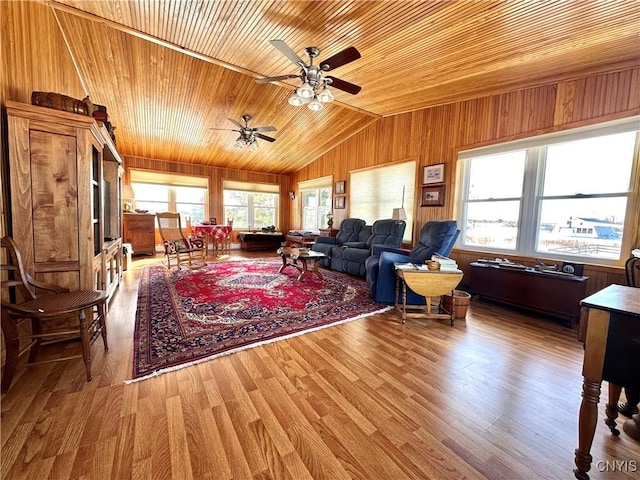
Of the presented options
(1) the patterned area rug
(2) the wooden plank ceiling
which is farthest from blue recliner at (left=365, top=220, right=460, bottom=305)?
(2) the wooden plank ceiling

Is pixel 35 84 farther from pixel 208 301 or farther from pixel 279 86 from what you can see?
pixel 279 86

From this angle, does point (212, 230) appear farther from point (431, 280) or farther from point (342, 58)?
point (431, 280)

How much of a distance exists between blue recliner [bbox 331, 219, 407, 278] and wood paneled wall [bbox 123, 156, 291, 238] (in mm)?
3897

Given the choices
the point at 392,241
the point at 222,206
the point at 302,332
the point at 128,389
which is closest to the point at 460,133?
the point at 392,241

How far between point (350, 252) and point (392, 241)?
75 centimetres

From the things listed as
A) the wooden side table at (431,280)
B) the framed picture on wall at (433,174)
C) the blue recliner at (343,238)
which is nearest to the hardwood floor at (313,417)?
the wooden side table at (431,280)

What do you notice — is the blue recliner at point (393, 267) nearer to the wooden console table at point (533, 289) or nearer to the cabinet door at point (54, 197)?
the wooden console table at point (533, 289)

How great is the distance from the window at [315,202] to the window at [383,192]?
1.14 m

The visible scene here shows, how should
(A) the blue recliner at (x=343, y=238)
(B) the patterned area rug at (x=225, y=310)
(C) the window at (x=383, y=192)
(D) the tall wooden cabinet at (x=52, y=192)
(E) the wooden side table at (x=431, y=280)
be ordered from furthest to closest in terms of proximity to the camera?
(A) the blue recliner at (x=343, y=238), (C) the window at (x=383, y=192), (E) the wooden side table at (x=431, y=280), (B) the patterned area rug at (x=225, y=310), (D) the tall wooden cabinet at (x=52, y=192)

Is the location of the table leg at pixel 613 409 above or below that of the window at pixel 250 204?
below

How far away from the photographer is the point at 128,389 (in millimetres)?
1532

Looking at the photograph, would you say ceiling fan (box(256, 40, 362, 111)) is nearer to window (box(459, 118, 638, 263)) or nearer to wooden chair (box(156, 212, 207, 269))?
window (box(459, 118, 638, 263))

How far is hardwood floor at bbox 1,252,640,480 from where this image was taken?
108cm

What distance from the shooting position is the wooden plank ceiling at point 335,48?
2.22 meters
